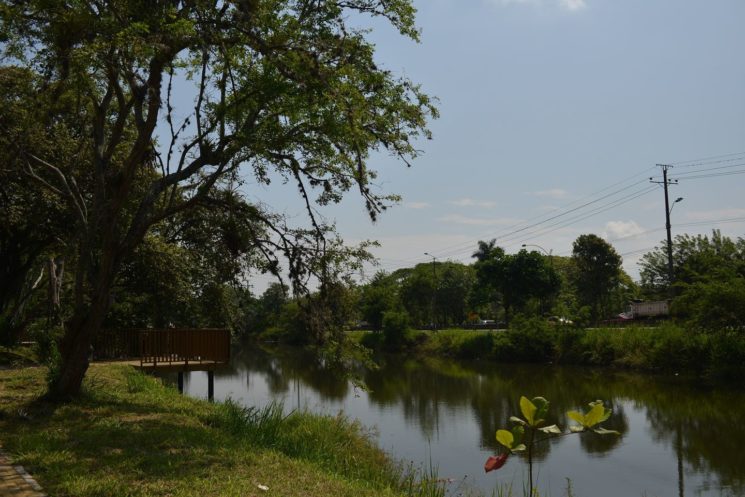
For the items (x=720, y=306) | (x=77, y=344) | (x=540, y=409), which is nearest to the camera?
(x=540, y=409)

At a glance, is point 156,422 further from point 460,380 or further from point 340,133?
point 460,380

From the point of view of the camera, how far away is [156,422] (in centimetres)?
970

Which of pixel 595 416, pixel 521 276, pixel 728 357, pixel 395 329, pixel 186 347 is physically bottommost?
pixel 728 357

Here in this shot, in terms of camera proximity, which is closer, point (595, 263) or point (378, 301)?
point (595, 263)

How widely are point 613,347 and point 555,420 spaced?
55.4ft

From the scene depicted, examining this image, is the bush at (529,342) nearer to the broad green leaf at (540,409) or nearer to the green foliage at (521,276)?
the green foliage at (521,276)

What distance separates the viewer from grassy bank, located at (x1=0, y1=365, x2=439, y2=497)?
648 centimetres

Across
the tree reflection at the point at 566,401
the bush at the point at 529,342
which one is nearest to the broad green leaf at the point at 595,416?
the tree reflection at the point at 566,401

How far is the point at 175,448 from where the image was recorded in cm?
796

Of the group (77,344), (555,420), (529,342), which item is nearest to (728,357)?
(555,420)

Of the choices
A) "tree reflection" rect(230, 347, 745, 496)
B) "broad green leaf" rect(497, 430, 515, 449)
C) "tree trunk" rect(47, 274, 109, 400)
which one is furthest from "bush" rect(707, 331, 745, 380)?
"broad green leaf" rect(497, 430, 515, 449)

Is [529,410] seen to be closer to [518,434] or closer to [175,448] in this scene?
[518,434]

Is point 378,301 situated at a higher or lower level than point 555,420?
higher

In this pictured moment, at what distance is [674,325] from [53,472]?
3334cm
